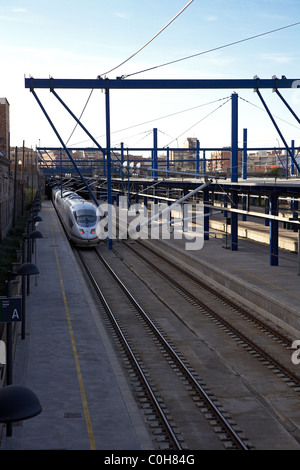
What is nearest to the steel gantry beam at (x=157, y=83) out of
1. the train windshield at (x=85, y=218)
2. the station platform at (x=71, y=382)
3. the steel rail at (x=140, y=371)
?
the steel rail at (x=140, y=371)

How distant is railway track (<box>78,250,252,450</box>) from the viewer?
428 inches

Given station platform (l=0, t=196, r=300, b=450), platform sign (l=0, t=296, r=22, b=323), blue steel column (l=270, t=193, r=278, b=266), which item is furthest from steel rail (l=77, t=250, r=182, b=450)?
blue steel column (l=270, t=193, r=278, b=266)

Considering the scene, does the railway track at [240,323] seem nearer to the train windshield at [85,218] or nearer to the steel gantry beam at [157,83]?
the train windshield at [85,218]

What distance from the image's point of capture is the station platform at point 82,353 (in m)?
10.4

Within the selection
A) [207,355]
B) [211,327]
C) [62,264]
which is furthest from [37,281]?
[207,355]

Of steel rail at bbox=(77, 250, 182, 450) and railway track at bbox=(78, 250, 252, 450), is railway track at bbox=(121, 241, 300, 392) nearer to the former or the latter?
railway track at bbox=(78, 250, 252, 450)

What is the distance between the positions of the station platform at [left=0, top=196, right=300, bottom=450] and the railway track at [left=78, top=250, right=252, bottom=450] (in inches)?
20.4

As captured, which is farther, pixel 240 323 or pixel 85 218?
pixel 85 218

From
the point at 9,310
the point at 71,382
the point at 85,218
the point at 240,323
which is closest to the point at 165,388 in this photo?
the point at 71,382

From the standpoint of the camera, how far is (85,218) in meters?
36.5

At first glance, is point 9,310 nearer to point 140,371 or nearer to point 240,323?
point 140,371

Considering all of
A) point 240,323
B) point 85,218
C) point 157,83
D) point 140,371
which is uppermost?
point 157,83

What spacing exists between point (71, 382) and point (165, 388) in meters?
2.18
